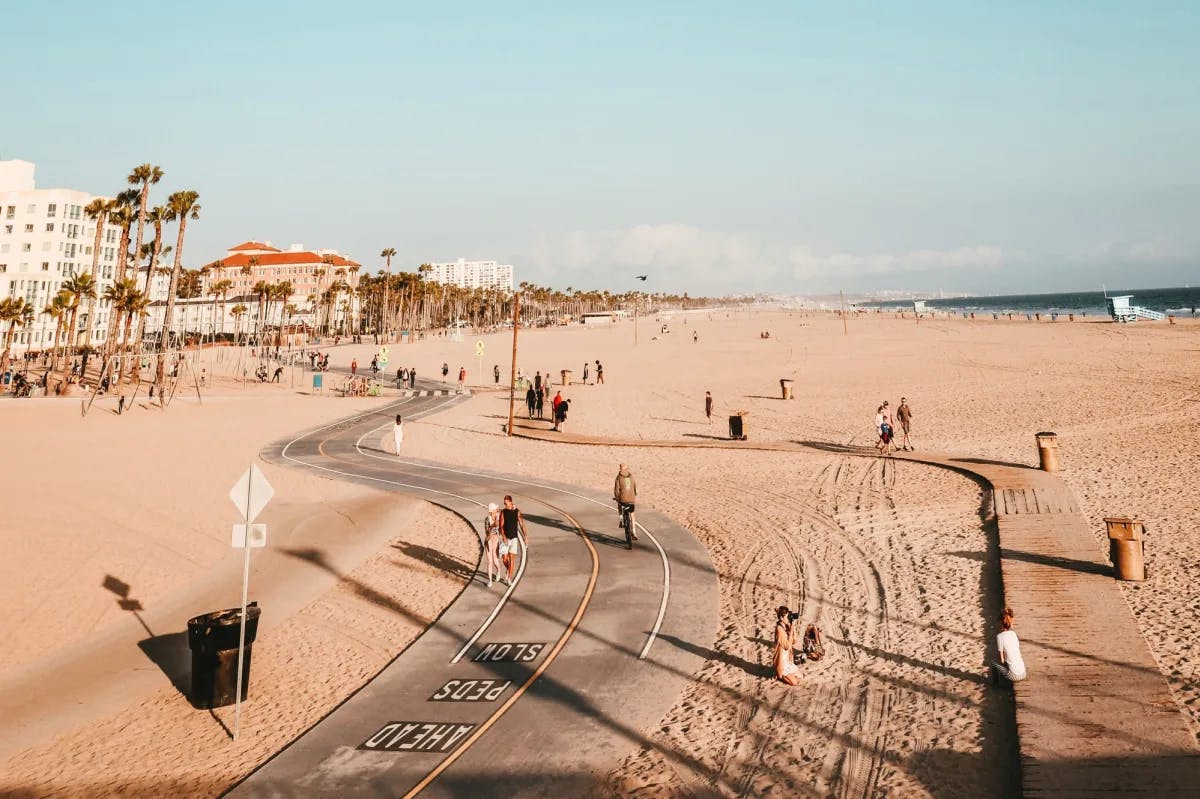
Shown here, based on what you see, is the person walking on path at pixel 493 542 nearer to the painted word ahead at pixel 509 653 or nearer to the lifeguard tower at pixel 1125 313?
the painted word ahead at pixel 509 653

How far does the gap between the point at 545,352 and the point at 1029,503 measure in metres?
79.2

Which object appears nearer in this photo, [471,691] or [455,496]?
[471,691]

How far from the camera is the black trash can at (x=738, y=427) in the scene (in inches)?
1315

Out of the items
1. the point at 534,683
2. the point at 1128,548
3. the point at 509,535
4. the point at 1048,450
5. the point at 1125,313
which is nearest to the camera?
the point at 534,683

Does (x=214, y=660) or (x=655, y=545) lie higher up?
(x=655, y=545)

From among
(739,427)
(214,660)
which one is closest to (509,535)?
(214,660)

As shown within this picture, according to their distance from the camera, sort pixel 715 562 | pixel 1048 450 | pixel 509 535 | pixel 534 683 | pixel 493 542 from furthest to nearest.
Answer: pixel 1048 450 < pixel 715 562 < pixel 509 535 < pixel 493 542 < pixel 534 683

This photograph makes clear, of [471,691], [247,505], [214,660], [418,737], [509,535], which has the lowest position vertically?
[418,737]

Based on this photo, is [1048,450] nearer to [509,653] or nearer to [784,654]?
[784,654]

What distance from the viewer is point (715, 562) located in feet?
56.2

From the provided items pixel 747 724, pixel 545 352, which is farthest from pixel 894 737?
pixel 545 352

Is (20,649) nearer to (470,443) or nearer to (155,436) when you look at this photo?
(470,443)

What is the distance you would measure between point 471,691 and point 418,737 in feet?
4.48

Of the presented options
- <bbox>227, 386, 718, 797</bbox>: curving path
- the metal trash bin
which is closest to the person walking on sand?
<bbox>227, 386, 718, 797</bbox>: curving path
